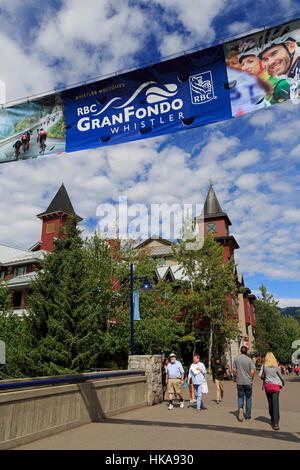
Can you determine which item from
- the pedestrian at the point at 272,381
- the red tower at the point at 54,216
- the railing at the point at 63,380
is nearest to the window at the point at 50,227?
the red tower at the point at 54,216

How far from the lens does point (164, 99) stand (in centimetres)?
740

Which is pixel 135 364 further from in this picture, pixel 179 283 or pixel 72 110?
pixel 179 283

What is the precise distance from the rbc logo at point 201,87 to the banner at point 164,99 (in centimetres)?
2

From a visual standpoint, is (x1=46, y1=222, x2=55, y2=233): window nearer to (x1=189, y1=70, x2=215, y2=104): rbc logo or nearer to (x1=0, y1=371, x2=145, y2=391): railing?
(x1=0, y1=371, x2=145, y2=391): railing

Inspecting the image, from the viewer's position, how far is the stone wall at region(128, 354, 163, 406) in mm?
12562

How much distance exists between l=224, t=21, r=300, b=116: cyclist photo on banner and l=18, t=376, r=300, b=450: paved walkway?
19.1ft

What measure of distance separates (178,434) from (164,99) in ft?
21.1

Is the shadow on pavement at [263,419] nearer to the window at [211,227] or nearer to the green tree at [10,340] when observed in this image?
the green tree at [10,340]

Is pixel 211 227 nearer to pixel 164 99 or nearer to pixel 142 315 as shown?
pixel 142 315

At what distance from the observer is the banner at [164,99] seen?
6676 mm

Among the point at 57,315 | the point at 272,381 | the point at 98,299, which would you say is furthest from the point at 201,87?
the point at 98,299

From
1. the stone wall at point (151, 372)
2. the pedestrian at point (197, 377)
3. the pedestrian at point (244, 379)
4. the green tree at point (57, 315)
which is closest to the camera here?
the pedestrian at point (244, 379)
